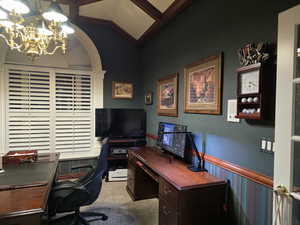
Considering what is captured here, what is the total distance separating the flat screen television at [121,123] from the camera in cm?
400

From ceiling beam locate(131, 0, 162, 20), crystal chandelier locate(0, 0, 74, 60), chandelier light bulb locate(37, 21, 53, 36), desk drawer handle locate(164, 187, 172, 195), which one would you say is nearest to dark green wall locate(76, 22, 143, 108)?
ceiling beam locate(131, 0, 162, 20)

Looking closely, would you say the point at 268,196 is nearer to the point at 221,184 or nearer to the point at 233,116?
the point at 221,184

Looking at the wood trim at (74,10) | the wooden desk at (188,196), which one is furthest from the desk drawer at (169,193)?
the wood trim at (74,10)

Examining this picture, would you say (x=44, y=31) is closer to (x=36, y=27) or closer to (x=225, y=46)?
(x=36, y=27)

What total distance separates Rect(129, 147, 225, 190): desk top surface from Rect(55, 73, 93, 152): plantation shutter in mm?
1785

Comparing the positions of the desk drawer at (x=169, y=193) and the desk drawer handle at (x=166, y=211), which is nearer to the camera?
the desk drawer at (x=169, y=193)

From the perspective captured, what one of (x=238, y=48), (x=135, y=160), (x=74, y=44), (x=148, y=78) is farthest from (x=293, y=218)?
(x=74, y=44)

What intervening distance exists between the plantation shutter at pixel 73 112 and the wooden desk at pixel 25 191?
5.74 ft

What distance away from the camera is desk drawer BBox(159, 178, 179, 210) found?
1.75 metres

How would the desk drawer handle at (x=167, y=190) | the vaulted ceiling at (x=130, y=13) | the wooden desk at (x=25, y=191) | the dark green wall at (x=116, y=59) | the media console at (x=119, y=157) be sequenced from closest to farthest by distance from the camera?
the wooden desk at (x=25, y=191), the desk drawer handle at (x=167, y=190), the vaulted ceiling at (x=130, y=13), the media console at (x=119, y=157), the dark green wall at (x=116, y=59)

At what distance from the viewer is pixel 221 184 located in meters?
1.87

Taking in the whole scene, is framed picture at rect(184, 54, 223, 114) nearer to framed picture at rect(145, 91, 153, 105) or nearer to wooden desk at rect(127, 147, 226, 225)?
wooden desk at rect(127, 147, 226, 225)

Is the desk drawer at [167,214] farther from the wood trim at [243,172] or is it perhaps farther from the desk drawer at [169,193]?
the wood trim at [243,172]

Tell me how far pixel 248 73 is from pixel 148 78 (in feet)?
8.75
